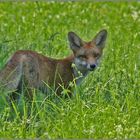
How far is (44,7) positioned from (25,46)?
3503mm

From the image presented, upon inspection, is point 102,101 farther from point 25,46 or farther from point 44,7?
point 44,7

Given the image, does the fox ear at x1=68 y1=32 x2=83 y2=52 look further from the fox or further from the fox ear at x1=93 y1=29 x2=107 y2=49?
the fox ear at x1=93 y1=29 x2=107 y2=49

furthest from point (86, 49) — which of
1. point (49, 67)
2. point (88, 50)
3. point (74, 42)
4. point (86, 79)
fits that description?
point (49, 67)

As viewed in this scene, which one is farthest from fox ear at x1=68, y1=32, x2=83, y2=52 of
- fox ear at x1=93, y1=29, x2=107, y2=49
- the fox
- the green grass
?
the green grass

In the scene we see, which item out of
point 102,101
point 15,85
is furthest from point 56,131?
point 15,85

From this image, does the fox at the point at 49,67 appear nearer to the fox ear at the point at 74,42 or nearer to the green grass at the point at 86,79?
the fox ear at the point at 74,42

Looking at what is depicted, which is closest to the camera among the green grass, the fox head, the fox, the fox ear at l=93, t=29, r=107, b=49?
the green grass

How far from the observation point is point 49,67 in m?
9.00

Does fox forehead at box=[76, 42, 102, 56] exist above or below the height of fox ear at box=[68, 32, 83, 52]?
below

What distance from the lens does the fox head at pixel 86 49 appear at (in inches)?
366

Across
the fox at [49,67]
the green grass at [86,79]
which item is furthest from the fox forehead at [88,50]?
the green grass at [86,79]

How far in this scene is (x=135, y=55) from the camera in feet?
32.6

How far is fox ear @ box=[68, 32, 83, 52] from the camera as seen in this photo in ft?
30.7

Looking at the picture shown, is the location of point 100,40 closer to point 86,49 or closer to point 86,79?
point 86,49
